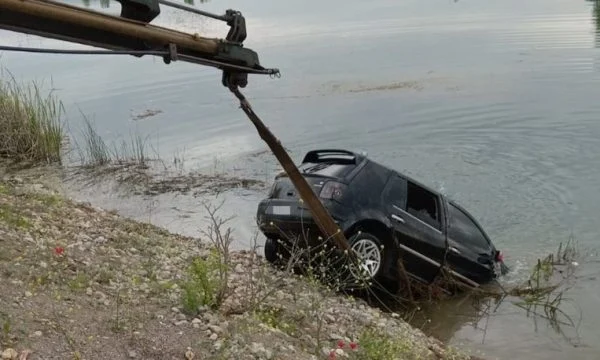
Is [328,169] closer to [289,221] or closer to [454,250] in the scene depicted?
[289,221]

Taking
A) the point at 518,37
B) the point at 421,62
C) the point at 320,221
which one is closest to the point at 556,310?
the point at 320,221

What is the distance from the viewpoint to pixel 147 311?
6.80 metres

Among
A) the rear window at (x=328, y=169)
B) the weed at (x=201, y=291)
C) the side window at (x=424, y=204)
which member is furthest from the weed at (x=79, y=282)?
the side window at (x=424, y=204)

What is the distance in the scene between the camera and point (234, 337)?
21.2 feet

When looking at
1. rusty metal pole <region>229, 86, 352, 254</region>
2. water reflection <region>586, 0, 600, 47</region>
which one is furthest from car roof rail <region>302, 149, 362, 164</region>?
water reflection <region>586, 0, 600, 47</region>

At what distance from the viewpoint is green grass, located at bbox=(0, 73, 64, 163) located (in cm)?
1867

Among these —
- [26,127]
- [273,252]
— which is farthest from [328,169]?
[26,127]

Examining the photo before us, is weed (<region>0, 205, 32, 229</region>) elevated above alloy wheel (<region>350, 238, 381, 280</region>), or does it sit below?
above

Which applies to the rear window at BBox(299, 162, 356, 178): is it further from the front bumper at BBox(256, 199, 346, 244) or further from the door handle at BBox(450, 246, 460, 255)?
the door handle at BBox(450, 246, 460, 255)

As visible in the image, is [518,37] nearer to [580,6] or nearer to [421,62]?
[421,62]

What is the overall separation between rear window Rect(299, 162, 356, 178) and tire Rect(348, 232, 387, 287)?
3.13 feet

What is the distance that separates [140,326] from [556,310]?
7.02 meters

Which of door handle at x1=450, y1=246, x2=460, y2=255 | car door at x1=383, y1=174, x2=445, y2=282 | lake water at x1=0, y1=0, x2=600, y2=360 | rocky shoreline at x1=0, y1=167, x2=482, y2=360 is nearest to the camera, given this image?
rocky shoreline at x1=0, y1=167, x2=482, y2=360

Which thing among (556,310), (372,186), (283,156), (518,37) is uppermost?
(518,37)
